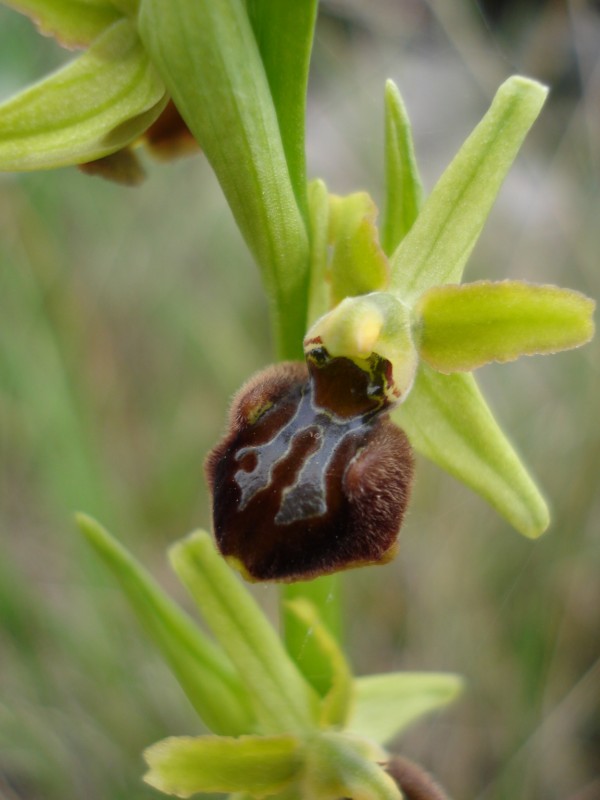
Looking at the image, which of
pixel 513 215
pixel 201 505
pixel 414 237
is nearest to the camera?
pixel 414 237

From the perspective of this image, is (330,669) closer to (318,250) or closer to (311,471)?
(311,471)

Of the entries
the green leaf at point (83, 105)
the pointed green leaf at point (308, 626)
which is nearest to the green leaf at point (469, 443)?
the pointed green leaf at point (308, 626)

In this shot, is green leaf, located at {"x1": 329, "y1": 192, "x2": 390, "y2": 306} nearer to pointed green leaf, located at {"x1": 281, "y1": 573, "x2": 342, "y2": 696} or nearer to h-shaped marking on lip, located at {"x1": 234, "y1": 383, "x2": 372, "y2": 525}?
h-shaped marking on lip, located at {"x1": 234, "y1": 383, "x2": 372, "y2": 525}

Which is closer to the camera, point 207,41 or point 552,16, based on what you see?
point 207,41

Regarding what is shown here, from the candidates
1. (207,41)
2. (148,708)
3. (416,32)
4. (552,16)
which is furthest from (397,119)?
(552,16)

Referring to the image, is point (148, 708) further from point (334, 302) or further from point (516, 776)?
point (334, 302)

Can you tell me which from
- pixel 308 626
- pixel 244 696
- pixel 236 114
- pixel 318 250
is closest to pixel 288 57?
pixel 236 114

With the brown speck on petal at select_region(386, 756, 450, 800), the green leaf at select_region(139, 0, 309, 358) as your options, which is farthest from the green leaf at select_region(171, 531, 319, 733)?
the green leaf at select_region(139, 0, 309, 358)
